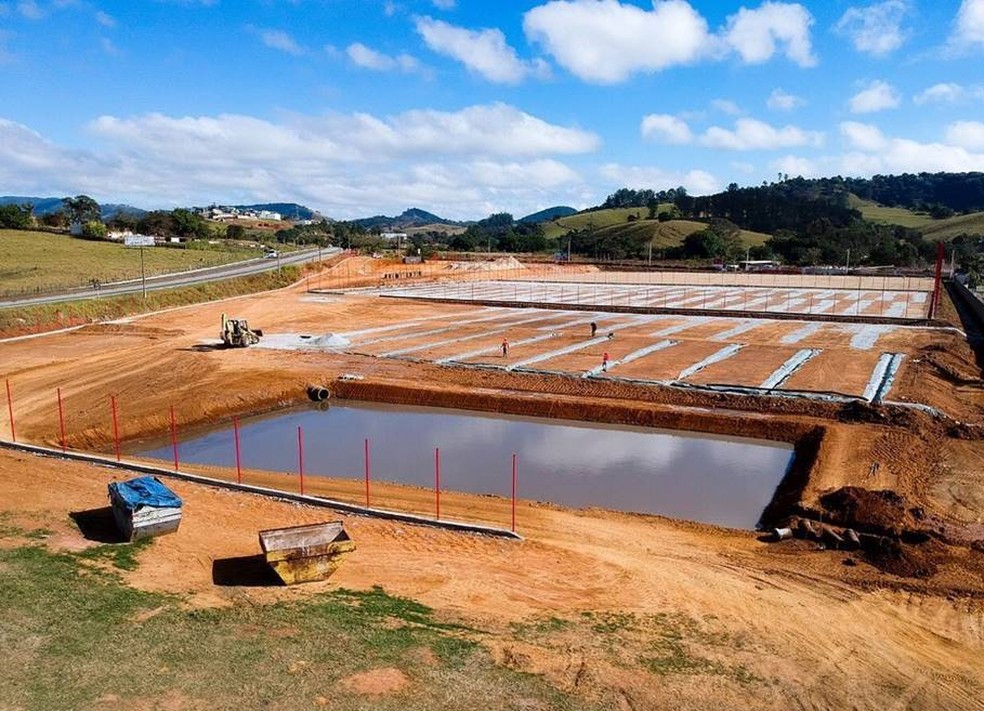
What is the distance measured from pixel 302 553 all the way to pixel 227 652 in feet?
7.86

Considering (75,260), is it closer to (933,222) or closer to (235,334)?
(235,334)

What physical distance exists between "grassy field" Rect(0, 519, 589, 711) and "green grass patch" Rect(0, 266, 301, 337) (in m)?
31.7

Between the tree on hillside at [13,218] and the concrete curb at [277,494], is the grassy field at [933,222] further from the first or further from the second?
the tree on hillside at [13,218]

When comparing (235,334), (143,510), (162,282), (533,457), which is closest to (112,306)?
(162,282)

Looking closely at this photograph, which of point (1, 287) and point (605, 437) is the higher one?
point (1, 287)

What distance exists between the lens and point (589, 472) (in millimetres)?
18969

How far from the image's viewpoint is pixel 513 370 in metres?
28.1

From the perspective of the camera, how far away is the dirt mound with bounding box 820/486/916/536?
45.4 feet

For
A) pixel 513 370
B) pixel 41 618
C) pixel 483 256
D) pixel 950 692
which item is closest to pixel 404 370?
pixel 513 370

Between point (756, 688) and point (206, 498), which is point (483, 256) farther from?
point (756, 688)

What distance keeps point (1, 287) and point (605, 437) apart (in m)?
44.1

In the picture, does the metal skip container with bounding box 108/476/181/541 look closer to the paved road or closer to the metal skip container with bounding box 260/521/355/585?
the metal skip container with bounding box 260/521/355/585

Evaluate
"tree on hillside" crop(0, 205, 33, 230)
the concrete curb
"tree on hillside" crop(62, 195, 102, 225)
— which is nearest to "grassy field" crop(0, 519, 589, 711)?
the concrete curb

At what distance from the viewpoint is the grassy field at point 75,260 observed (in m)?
50.4
